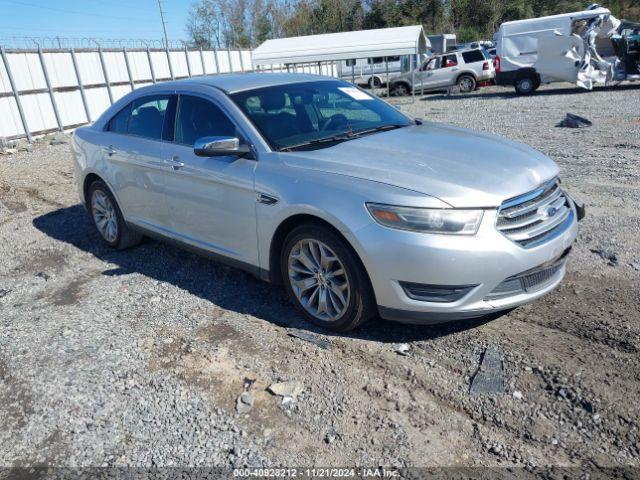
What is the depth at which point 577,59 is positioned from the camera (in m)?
18.5

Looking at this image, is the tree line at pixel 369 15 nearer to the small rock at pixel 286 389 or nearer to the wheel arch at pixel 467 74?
the wheel arch at pixel 467 74

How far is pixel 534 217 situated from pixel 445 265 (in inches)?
28.1

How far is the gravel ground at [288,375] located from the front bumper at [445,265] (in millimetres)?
338

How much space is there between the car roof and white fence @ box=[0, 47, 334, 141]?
41.8 ft

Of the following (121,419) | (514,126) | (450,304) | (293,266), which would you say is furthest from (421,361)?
(514,126)

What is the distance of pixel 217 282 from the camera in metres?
4.86

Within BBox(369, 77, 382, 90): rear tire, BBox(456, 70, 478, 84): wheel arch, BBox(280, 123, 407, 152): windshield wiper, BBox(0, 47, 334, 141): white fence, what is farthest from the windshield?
BBox(369, 77, 382, 90): rear tire

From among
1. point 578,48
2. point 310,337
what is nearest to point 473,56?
point 578,48

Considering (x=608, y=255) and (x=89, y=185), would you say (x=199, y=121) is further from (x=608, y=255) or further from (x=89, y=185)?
(x=608, y=255)

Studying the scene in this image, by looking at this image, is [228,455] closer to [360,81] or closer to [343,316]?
[343,316]

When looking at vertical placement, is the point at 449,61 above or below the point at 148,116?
below

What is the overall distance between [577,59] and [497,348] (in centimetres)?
1814

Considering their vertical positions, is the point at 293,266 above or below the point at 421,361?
above

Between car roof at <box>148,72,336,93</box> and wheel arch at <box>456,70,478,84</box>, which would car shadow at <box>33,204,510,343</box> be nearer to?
car roof at <box>148,72,336,93</box>
